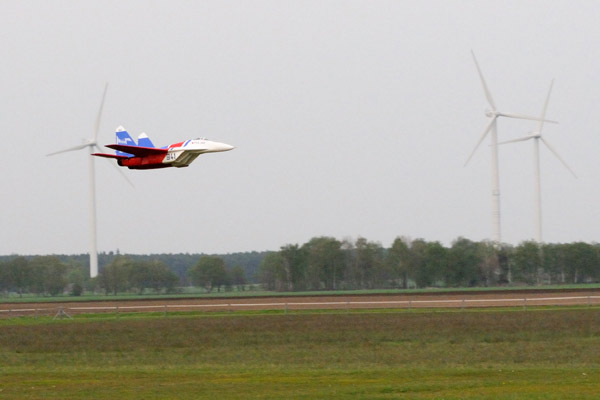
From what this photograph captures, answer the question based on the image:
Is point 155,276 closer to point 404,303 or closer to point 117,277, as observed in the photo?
point 117,277

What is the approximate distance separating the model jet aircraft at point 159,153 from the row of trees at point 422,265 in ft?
333

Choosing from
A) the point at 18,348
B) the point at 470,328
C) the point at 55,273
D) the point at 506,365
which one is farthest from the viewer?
the point at 55,273

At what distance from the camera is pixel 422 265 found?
142 m

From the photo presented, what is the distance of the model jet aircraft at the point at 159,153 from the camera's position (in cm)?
3722

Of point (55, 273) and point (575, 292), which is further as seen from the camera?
point (55, 273)

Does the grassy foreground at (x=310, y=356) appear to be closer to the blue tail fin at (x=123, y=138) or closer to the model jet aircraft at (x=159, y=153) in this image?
the model jet aircraft at (x=159, y=153)

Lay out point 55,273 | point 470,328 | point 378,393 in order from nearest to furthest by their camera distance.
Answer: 1. point 378,393
2. point 470,328
3. point 55,273

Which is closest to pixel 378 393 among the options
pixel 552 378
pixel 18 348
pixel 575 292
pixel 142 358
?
pixel 552 378

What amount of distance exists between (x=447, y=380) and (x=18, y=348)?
28.7m

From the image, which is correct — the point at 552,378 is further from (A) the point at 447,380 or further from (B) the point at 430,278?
(B) the point at 430,278

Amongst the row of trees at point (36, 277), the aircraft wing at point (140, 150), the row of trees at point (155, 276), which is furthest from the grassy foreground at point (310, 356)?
the row of trees at point (36, 277)

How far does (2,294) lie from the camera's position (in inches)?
6383

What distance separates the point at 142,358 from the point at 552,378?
815 inches

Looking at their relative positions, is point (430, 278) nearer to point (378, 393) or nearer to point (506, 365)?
point (506, 365)
